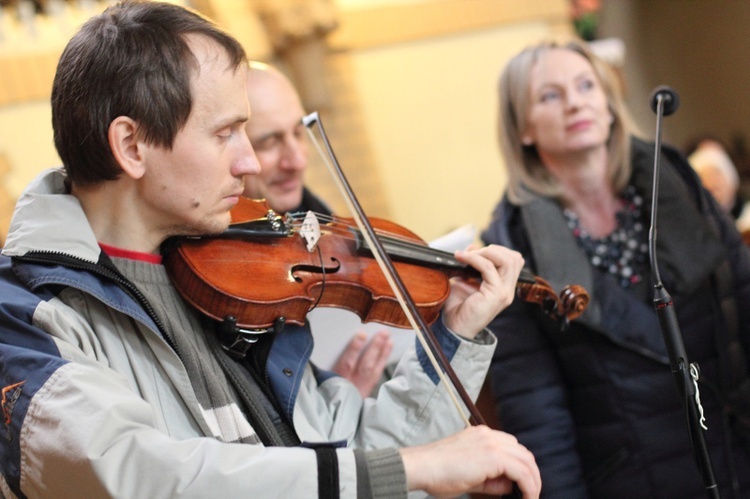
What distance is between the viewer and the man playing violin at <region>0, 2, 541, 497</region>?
108 centimetres

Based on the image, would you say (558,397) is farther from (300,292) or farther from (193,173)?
(193,173)

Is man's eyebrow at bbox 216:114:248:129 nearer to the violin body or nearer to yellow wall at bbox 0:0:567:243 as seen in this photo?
the violin body

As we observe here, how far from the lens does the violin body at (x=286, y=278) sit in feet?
4.51

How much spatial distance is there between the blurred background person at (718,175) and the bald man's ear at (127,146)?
11.4ft

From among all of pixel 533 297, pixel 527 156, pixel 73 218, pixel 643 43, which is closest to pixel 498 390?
pixel 533 297

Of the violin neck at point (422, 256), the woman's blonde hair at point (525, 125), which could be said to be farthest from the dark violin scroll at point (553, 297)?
the woman's blonde hair at point (525, 125)

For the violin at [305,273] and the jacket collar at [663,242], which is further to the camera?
the jacket collar at [663,242]

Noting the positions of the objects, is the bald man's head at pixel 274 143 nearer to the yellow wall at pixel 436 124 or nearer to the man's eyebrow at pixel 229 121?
the man's eyebrow at pixel 229 121

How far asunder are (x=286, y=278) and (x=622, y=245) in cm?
98

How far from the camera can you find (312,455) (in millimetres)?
1122

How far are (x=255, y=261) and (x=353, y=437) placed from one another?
371 mm

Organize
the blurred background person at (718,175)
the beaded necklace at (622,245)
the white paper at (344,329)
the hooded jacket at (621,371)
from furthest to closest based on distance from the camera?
the blurred background person at (718,175) < the beaded necklace at (622,245) < the hooded jacket at (621,371) < the white paper at (344,329)

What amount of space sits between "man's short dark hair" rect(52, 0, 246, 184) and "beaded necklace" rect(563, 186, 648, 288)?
3.51ft

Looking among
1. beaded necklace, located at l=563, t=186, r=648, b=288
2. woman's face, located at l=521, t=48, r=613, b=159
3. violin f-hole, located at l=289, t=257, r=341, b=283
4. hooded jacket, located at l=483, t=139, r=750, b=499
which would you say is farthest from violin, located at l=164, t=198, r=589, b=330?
woman's face, located at l=521, t=48, r=613, b=159
